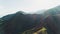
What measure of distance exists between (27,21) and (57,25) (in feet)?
1.15

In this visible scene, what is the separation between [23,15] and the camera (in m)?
1.72

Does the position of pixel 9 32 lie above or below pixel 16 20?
below

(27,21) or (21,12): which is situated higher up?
(21,12)

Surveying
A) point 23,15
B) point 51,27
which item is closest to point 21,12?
point 23,15

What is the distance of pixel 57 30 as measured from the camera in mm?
1607

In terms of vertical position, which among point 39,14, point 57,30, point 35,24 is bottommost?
point 57,30

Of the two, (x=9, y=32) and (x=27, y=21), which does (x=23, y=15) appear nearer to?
(x=27, y=21)

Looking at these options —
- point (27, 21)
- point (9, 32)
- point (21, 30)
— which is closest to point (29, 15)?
point (27, 21)

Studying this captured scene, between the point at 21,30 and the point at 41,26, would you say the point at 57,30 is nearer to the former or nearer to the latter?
the point at 41,26

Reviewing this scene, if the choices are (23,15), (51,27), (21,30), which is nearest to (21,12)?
(23,15)

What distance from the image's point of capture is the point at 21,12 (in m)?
1.73

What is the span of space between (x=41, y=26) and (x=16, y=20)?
32 cm

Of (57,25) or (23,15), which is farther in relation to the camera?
(23,15)

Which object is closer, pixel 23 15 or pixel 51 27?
pixel 51 27
